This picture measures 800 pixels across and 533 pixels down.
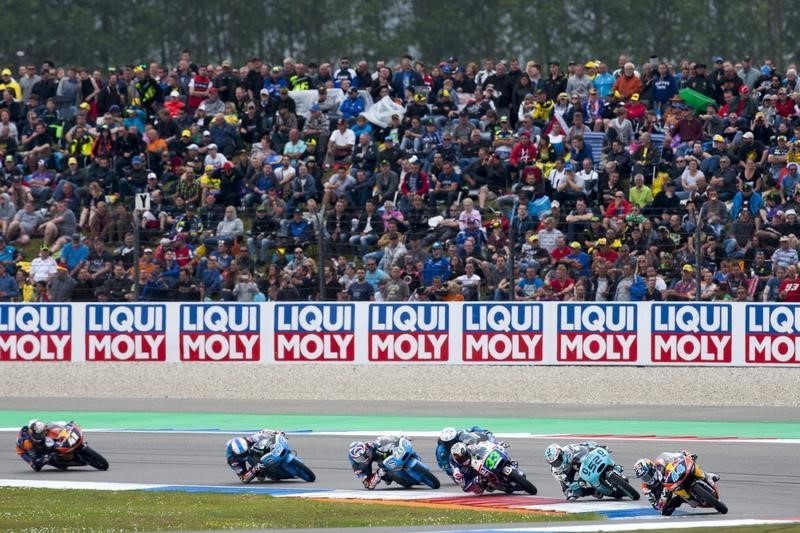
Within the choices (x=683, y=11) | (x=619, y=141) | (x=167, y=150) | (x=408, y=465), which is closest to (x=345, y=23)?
(x=683, y=11)

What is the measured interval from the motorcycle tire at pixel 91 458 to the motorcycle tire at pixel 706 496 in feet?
19.5

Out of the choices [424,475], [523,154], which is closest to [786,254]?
[523,154]

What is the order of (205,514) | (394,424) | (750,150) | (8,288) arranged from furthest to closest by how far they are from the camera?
(8,288) → (750,150) → (394,424) → (205,514)

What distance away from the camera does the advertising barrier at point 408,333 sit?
19781 mm

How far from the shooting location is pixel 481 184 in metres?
24.5

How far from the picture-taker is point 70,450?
14.2 m

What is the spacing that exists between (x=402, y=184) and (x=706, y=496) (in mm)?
14146

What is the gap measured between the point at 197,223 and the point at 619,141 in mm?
6697

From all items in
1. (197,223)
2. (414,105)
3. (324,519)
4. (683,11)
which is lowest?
(324,519)

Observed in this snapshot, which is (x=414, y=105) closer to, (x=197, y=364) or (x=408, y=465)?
(x=197, y=364)

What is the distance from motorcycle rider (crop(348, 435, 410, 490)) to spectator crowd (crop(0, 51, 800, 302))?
8.46m

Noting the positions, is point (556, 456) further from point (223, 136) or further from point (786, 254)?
point (223, 136)

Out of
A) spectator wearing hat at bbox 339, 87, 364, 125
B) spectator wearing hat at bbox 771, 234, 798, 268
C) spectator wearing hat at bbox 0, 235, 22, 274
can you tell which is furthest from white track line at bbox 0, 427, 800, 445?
spectator wearing hat at bbox 339, 87, 364, 125

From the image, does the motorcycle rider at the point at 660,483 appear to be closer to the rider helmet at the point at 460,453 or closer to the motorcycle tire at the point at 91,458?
the rider helmet at the point at 460,453
